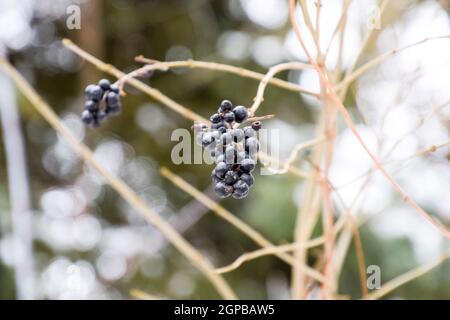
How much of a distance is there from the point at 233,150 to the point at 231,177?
0.02m

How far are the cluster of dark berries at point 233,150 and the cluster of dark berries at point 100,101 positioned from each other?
0.51 feet

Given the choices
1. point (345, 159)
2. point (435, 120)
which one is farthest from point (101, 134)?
point (435, 120)

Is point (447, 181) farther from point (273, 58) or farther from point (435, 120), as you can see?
point (273, 58)

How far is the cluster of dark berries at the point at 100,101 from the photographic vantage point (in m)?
0.57

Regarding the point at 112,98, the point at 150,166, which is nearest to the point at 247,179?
the point at 112,98

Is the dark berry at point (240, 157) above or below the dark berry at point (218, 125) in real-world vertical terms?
below

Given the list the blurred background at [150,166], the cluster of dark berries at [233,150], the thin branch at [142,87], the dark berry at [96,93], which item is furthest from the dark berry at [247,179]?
the blurred background at [150,166]

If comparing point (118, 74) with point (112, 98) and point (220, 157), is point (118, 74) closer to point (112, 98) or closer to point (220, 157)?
point (112, 98)

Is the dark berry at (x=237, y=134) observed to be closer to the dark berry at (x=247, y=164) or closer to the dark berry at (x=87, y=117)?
the dark berry at (x=247, y=164)

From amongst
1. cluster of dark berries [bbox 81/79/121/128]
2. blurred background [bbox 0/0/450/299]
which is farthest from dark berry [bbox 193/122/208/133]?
blurred background [bbox 0/0/450/299]

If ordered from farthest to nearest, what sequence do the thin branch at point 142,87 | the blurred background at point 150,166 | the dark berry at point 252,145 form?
the blurred background at point 150,166
the thin branch at point 142,87
the dark berry at point 252,145

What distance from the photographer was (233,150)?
436 millimetres

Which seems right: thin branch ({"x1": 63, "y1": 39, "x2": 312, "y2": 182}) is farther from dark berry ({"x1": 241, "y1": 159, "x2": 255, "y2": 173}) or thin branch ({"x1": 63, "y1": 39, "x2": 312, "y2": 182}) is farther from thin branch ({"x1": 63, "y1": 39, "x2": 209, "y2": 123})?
dark berry ({"x1": 241, "y1": 159, "x2": 255, "y2": 173})
